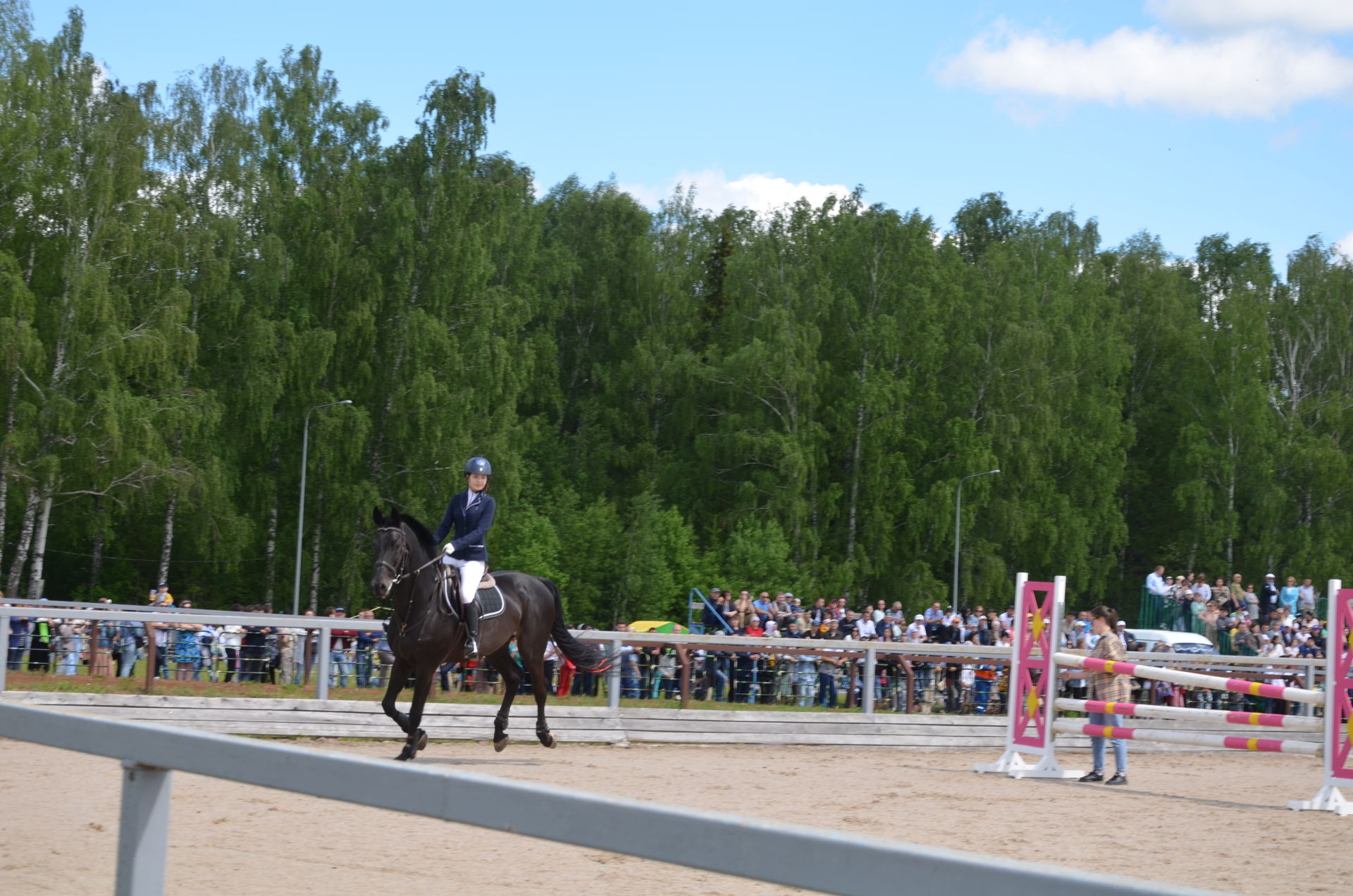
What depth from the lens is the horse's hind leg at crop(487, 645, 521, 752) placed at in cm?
1383

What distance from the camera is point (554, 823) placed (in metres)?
2.67

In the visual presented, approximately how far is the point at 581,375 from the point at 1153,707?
44.5 metres

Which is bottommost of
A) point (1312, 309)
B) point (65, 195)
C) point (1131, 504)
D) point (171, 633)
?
point (171, 633)

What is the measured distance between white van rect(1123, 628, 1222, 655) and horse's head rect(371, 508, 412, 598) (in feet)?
70.8

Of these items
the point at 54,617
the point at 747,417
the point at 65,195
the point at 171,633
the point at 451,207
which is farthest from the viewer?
the point at 747,417

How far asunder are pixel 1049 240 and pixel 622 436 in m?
19.9

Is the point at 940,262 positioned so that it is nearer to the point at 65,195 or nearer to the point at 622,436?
the point at 622,436

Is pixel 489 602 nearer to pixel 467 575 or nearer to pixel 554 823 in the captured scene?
pixel 467 575

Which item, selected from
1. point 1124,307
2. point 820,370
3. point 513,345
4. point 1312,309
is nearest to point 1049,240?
point 1124,307

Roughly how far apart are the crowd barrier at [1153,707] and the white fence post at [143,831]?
1113cm

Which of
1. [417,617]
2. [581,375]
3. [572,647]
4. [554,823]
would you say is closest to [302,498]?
[581,375]

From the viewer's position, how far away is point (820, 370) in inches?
1988

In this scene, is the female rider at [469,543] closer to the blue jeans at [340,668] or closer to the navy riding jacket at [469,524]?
the navy riding jacket at [469,524]

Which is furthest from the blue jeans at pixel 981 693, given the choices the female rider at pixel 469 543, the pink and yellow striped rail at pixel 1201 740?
the female rider at pixel 469 543
